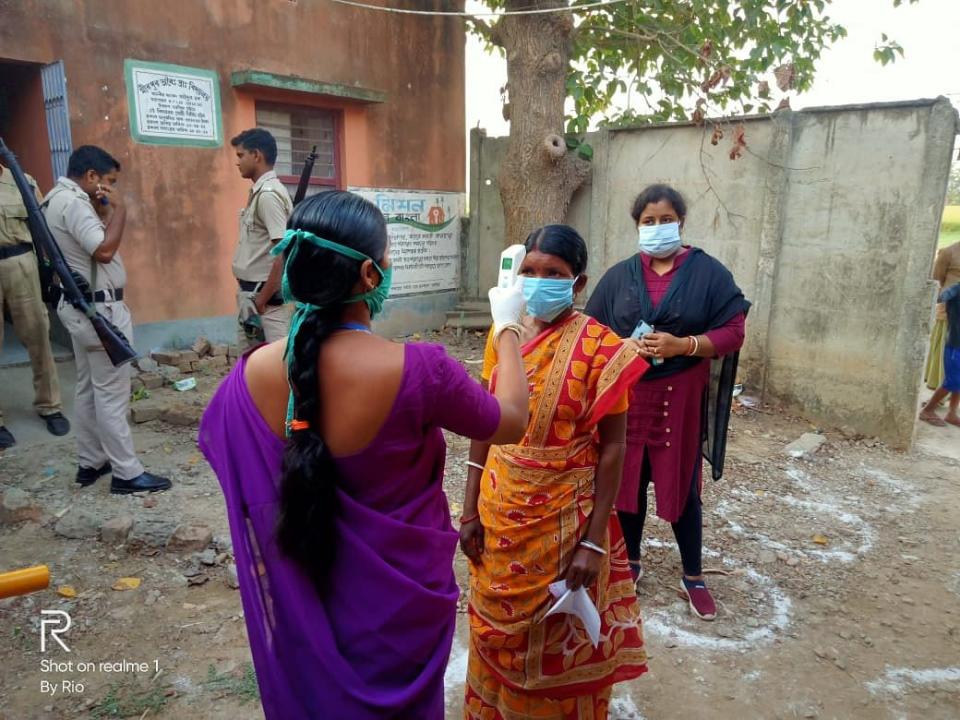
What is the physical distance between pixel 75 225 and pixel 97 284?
1.08ft

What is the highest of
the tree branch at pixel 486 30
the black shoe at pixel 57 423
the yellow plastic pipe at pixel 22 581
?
the tree branch at pixel 486 30

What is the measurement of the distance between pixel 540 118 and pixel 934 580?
5.29 metres

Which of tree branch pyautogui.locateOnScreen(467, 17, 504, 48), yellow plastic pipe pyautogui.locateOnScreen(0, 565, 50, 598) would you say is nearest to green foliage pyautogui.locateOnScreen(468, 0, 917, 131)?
tree branch pyautogui.locateOnScreen(467, 17, 504, 48)

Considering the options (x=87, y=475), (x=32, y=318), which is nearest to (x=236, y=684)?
(x=87, y=475)

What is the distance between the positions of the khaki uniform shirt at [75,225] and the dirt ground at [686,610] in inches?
51.3

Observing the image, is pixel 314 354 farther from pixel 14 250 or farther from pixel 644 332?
pixel 14 250

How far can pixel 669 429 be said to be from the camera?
104 inches

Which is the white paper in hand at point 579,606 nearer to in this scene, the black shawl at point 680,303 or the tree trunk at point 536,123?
the black shawl at point 680,303

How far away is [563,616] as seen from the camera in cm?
186

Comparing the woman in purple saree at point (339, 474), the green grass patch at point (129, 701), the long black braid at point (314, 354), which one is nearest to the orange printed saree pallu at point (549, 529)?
the woman in purple saree at point (339, 474)

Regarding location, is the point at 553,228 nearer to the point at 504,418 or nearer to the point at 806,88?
the point at 504,418

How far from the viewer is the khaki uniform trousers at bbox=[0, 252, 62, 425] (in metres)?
4.46

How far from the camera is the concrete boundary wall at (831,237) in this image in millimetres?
4820

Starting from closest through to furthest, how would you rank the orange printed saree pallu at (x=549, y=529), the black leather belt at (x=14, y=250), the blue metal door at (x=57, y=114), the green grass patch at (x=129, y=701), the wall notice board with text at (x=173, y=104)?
the orange printed saree pallu at (x=549, y=529) < the green grass patch at (x=129, y=701) < the black leather belt at (x=14, y=250) < the blue metal door at (x=57, y=114) < the wall notice board with text at (x=173, y=104)
